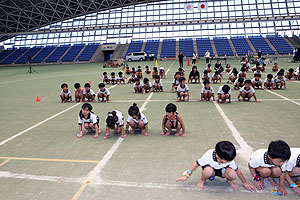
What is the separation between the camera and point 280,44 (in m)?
46.8

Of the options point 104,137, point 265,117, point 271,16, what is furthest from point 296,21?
point 104,137

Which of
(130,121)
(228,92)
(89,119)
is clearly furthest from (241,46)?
(89,119)

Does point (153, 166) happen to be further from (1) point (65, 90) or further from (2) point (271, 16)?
(2) point (271, 16)

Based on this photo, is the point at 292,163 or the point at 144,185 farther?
the point at 144,185

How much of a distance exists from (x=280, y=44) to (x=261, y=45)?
3983 millimetres

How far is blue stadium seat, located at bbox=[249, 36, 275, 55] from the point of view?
4479 cm

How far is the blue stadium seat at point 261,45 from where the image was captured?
44.8m

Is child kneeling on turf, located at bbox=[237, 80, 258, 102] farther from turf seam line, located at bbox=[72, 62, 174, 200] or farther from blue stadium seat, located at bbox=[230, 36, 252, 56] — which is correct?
blue stadium seat, located at bbox=[230, 36, 252, 56]

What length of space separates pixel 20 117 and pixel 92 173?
226 inches

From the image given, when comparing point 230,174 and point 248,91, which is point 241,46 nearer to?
point 248,91

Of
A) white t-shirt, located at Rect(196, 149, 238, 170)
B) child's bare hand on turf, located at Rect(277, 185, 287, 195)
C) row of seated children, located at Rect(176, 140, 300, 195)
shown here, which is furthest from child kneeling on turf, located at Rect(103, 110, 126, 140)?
child's bare hand on turf, located at Rect(277, 185, 287, 195)

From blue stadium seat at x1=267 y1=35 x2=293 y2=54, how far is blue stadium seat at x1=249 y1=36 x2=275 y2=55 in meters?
1.55

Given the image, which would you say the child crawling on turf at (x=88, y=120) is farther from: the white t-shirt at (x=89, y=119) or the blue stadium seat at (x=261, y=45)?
the blue stadium seat at (x=261, y=45)

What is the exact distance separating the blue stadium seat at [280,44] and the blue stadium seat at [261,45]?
1.55m
